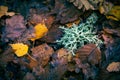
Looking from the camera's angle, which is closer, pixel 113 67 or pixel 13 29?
pixel 113 67

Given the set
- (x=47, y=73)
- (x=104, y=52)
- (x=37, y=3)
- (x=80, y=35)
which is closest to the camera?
(x=47, y=73)

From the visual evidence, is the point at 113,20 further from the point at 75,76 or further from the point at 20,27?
the point at 20,27

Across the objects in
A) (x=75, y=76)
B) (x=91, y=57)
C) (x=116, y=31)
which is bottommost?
(x=75, y=76)

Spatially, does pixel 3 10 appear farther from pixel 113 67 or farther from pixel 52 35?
pixel 113 67

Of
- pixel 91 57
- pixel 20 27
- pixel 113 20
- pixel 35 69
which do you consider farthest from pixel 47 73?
pixel 113 20

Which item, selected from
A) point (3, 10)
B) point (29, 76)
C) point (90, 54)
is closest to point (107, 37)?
point (90, 54)

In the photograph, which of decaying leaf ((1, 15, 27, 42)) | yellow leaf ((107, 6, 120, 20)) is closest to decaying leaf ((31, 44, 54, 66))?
decaying leaf ((1, 15, 27, 42))

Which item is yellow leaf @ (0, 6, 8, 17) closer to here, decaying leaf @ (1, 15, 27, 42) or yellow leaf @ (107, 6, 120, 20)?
decaying leaf @ (1, 15, 27, 42)
